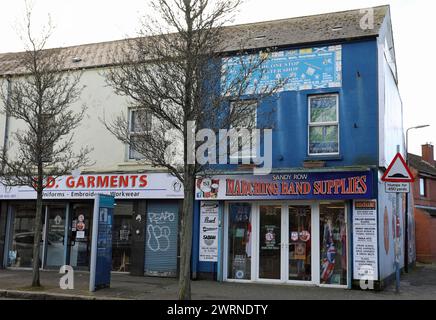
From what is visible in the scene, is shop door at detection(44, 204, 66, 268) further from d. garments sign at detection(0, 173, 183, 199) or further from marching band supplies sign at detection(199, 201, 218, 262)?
marching band supplies sign at detection(199, 201, 218, 262)

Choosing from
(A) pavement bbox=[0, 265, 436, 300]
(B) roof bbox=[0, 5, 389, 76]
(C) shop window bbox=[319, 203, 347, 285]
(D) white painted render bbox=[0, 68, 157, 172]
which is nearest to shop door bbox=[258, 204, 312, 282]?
(C) shop window bbox=[319, 203, 347, 285]

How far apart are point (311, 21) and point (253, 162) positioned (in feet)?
16.5

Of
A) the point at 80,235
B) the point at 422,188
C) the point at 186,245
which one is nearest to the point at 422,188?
the point at 422,188

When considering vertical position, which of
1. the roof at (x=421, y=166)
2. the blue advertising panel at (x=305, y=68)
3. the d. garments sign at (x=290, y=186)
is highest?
the roof at (x=421, y=166)

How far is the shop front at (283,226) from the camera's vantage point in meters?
13.5

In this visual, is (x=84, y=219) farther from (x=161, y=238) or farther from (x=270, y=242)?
(x=270, y=242)

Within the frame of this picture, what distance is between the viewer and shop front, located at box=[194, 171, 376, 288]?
533 inches

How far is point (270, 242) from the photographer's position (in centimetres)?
1443

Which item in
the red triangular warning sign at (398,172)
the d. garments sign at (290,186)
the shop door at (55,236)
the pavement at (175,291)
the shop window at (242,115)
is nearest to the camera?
the shop window at (242,115)

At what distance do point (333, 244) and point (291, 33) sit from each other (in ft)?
21.4

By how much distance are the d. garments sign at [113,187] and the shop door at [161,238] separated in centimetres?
54

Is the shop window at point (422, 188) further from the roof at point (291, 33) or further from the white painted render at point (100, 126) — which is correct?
the white painted render at point (100, 126)

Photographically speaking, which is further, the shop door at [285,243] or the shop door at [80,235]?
the shop door at [80,235]

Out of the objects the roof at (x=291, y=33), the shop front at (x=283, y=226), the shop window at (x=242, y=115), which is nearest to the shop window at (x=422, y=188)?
the roof at (x=291, y=33)
